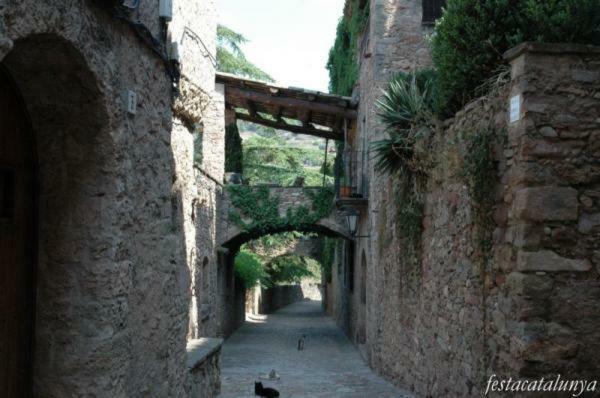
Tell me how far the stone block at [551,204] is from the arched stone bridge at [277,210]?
43.0ft

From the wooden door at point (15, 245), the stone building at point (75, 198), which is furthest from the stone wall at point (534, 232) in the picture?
the wooden door at point (15, 245)

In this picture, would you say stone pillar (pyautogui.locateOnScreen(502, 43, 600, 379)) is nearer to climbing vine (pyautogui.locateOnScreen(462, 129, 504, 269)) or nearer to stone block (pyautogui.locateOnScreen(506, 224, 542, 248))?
stone block (pyautogui.locateOnScreen(506, 224, 542, 248))

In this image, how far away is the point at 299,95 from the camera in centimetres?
1703

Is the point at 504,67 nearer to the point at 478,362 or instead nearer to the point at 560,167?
the point at 560,167

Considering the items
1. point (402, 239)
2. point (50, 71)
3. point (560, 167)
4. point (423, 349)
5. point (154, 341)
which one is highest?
point (50, 71)

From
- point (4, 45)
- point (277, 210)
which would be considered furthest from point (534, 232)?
point (277, 210)

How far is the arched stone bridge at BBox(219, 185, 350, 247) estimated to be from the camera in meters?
17.4

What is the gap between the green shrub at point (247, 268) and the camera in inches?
873

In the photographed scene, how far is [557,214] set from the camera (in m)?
4.49

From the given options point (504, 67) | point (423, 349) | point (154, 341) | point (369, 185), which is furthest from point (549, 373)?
point (369, 185)

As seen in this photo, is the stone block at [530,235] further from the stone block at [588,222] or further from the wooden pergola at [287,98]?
the wooden pergola at [287,98]

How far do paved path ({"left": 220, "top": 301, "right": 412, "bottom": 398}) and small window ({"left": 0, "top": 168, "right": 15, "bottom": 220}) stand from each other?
20.3ft

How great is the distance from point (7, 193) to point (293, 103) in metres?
14.0

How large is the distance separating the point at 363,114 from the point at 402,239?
6765 mm
